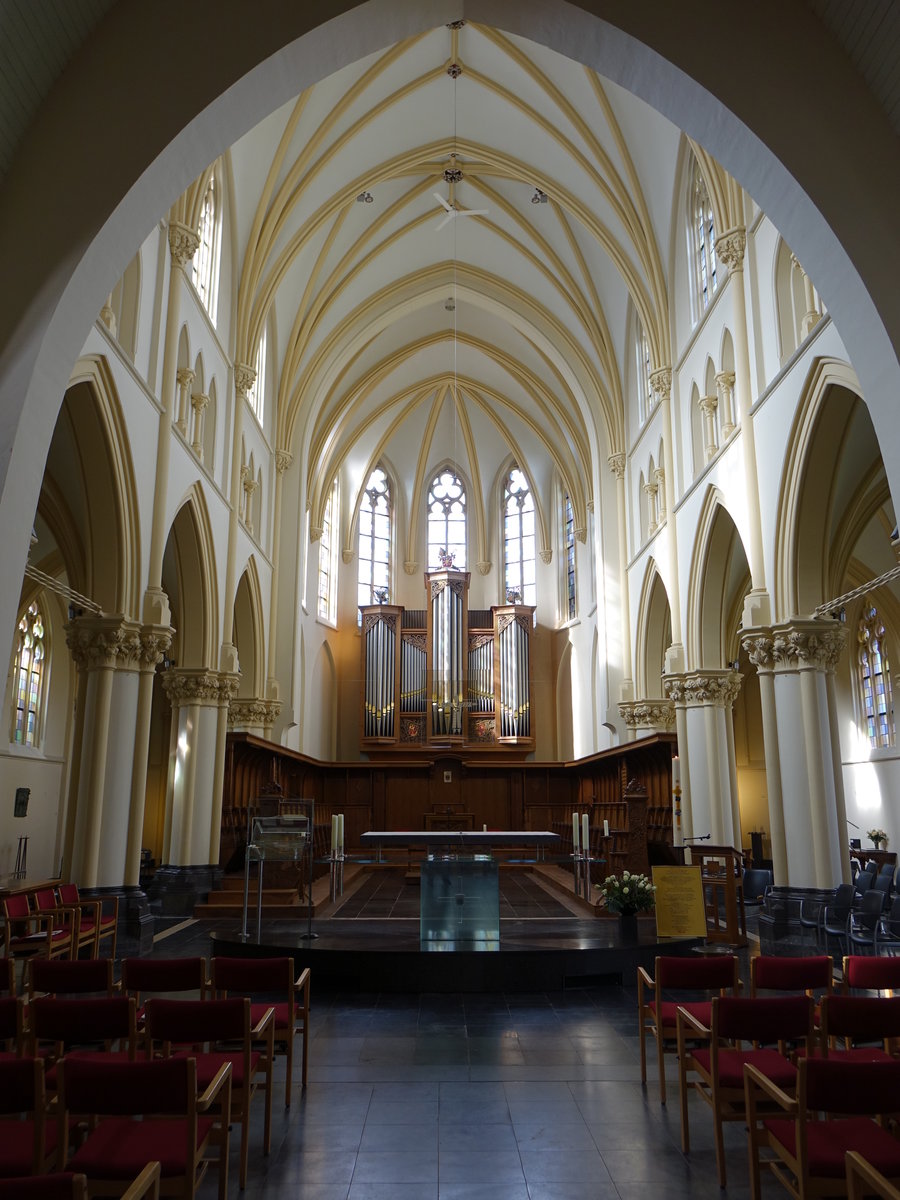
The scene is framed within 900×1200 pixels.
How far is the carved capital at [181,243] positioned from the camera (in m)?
13.8

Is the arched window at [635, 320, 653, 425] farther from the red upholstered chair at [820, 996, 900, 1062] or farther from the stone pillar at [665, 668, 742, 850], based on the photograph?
the red upholstered chair at [820, 996, 900, 1062]

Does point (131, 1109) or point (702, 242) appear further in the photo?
point (702, 242)

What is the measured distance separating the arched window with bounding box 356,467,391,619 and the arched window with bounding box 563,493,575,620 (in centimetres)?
604

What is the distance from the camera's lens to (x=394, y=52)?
17156 millimetres

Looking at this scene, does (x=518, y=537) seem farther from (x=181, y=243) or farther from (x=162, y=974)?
(x=162, y=974)

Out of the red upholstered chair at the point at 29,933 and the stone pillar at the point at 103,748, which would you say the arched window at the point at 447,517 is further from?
the red upholstered chair at the point at 29,933

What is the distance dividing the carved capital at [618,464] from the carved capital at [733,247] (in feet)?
28.6

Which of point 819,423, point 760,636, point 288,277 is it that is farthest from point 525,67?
point 760,636

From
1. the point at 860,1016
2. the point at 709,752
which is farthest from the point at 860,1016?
the point at 709,752

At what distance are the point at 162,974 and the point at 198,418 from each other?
37.5 ft

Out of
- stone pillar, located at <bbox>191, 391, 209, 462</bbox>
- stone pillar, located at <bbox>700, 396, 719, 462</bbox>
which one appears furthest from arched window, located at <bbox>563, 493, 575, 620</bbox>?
stone pillar, located at <bbox>191, 391, 209, 462</bbox>

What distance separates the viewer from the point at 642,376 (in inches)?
832

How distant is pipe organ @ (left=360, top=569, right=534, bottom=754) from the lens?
1115 inches

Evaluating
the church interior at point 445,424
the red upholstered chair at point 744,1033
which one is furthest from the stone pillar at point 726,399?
the red upholstered chair at point 744,1033
